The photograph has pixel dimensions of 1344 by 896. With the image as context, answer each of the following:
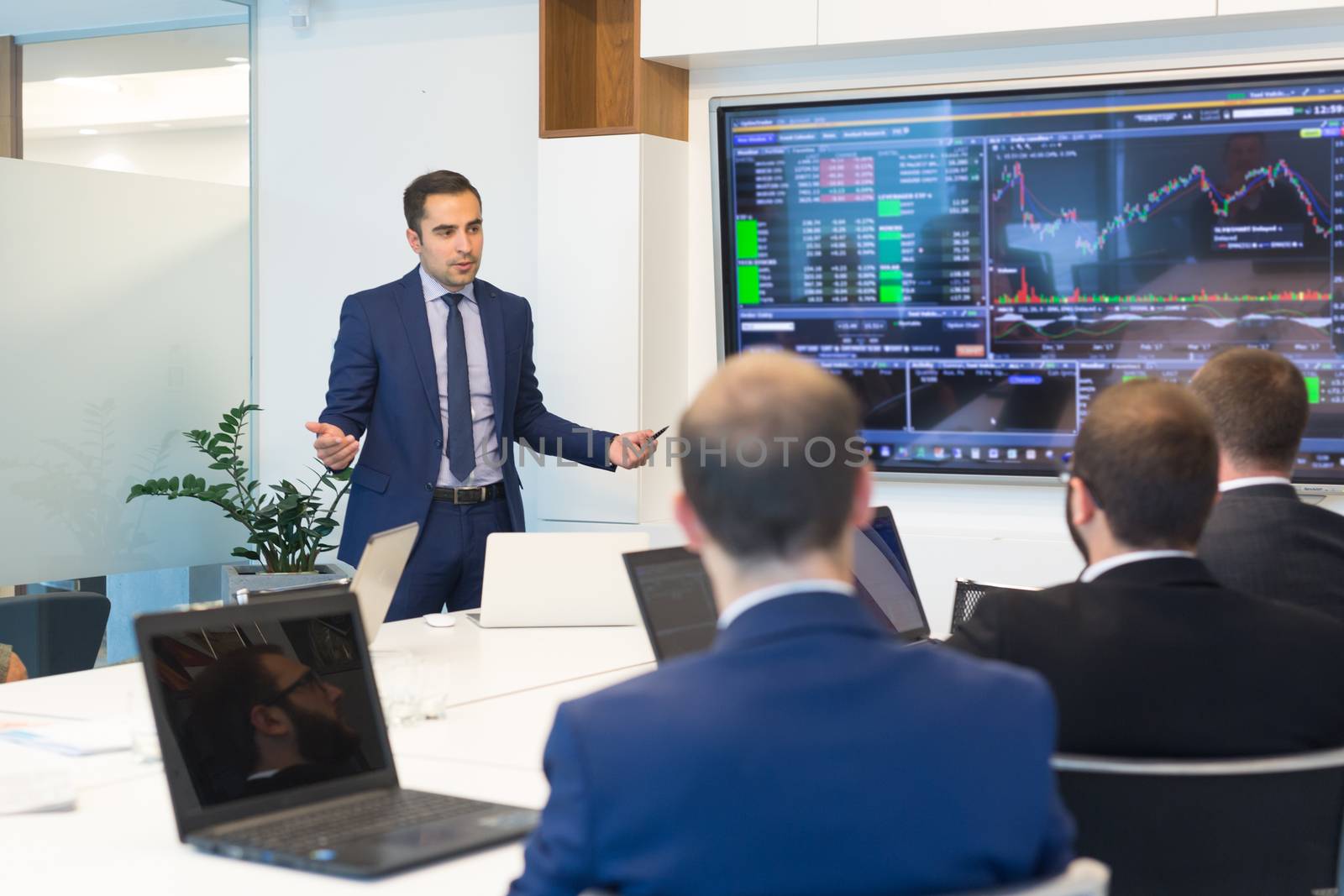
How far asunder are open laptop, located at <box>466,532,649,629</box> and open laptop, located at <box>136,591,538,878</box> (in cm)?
130

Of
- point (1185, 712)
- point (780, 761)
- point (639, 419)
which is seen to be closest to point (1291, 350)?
point (639, 419)

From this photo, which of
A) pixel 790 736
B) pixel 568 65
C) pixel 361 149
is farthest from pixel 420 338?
pixel 790 736

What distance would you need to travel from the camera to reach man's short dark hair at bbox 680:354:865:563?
4.01 feet

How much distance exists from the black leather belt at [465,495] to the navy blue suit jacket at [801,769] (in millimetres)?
2943

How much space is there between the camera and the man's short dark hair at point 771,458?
1.22 m

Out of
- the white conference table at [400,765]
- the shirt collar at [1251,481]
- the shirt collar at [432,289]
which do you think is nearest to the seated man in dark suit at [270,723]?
the white conference table at [400,765]

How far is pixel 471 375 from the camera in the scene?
4312mm

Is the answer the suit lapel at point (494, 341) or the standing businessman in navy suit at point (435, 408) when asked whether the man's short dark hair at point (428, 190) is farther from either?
the suit lapel at point (494, 341)

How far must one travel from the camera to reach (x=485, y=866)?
1676mm

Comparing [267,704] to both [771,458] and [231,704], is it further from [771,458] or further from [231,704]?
[771,458]

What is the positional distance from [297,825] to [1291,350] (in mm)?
3456

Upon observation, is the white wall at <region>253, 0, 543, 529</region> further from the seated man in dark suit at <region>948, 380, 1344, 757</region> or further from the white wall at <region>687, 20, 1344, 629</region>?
the seated man in dark suit at <region>948, 380, 1344, 757</region>

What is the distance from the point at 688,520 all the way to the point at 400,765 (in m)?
1.03

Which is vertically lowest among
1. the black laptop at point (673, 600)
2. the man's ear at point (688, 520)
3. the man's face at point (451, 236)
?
the black laptop at point (673, 600)
